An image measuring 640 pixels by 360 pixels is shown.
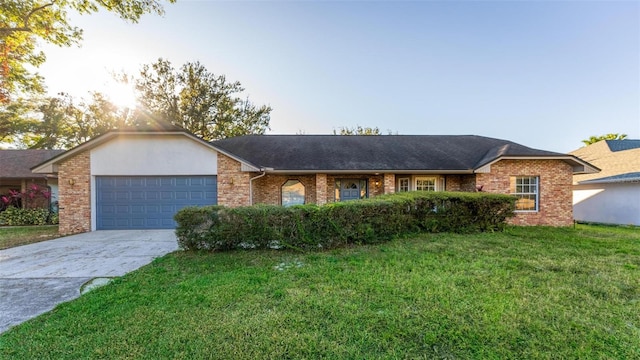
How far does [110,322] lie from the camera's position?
3.01 m

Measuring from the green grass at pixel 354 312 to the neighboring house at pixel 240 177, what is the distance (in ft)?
18.8

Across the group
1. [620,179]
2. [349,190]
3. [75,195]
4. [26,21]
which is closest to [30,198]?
[75,195]

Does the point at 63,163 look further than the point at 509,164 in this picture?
No

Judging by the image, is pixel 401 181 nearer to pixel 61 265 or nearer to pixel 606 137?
pixel 61 265

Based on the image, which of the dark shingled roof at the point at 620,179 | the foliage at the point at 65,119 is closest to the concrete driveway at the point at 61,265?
the foliage at the point at 65,119

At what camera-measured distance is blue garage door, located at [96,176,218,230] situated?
10.3 meters

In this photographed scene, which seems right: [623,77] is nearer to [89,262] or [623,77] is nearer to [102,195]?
[89,262]

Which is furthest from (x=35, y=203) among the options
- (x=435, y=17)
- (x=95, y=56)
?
(x=435, y=17)

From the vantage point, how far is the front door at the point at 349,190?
41.4 ft

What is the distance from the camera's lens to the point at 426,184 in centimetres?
1255

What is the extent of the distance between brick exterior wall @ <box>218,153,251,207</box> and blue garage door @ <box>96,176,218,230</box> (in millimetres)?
353

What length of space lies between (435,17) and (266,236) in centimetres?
1251

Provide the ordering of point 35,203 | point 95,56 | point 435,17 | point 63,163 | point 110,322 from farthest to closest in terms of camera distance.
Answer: point 35,203, point 95,56, point 435,17, point 63,163, point 110,322

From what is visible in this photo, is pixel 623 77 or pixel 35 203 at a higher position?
pixel 623 77
